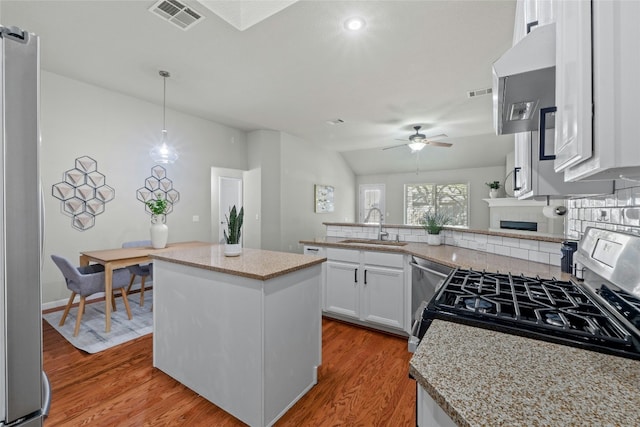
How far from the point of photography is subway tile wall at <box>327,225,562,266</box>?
197 cm

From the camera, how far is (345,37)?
8.46ft

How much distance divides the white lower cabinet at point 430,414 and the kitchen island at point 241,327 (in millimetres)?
971

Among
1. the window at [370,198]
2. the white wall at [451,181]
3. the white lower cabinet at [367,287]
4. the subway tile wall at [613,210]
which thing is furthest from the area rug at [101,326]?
the white wall at [451,181]

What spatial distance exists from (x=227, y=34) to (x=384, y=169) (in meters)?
6.30

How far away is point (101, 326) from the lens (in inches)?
115

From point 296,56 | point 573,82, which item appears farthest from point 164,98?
point 573,82

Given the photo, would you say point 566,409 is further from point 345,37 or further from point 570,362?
point 345,37

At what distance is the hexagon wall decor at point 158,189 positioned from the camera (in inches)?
166

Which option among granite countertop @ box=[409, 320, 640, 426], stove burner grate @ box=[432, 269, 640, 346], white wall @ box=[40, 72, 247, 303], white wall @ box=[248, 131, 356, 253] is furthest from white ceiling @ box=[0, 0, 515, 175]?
granite countertop @ box=[409, 320, 640, 426]

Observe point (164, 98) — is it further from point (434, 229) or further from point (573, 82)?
point (573, 82)

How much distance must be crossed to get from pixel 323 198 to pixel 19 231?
20.5 ft

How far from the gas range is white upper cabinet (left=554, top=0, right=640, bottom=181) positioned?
0.46 m

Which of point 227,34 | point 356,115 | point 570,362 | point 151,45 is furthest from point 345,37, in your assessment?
point 570,362

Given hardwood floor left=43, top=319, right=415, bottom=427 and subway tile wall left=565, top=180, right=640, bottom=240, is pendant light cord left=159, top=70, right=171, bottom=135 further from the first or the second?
subway tile wall left=565, top=180, right=640, bottom=240
